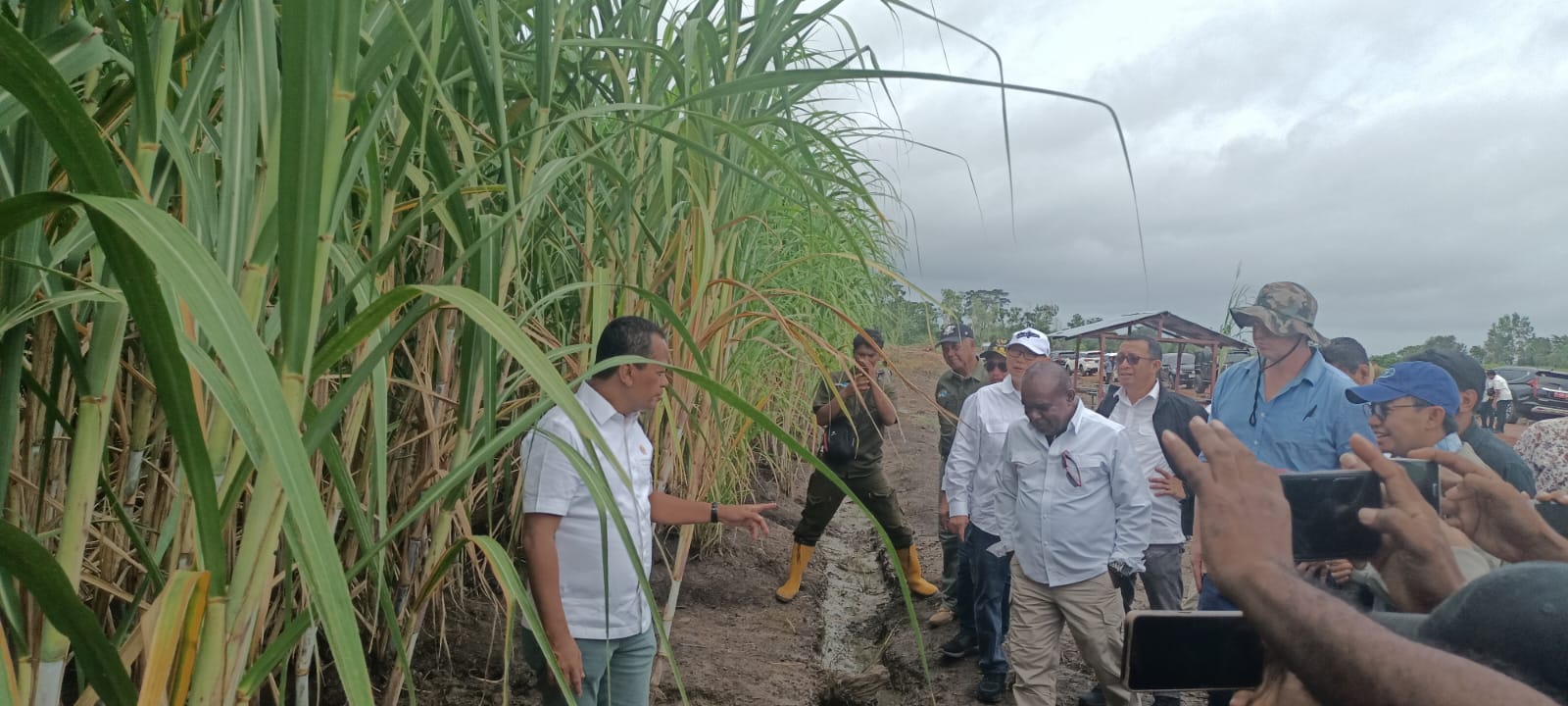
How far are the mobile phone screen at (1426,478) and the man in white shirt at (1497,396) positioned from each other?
644 cm

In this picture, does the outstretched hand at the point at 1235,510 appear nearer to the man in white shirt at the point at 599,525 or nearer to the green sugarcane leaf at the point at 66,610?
the green sugarcane leaf at the point at 66,610

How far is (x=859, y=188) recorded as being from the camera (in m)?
1.15

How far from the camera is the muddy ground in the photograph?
268 cm

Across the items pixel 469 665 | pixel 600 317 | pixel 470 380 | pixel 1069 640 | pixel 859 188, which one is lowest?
pixel 1069 640

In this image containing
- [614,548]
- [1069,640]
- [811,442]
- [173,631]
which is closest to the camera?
[173,631]

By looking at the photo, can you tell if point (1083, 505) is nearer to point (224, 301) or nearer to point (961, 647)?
point (961, 647)

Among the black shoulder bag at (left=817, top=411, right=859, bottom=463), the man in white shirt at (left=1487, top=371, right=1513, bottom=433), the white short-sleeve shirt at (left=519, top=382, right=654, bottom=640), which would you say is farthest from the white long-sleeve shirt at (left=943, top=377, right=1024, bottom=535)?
the man in white shirt at (left=1487, top=371, right=1513, bottom=433)

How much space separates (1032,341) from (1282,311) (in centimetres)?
205

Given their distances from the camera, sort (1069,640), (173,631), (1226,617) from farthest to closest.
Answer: (1069,640) → (1226,617) → (173,631)

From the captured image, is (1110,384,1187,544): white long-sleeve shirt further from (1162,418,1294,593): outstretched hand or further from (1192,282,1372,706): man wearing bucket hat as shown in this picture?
(1162,418,1294,593): outstretched hand

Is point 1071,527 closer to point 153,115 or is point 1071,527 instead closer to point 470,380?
point 470,380

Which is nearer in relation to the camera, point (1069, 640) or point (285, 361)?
point (285, 361)

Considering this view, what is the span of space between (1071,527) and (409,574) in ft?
7.79

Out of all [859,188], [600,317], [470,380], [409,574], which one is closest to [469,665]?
[409,574]
